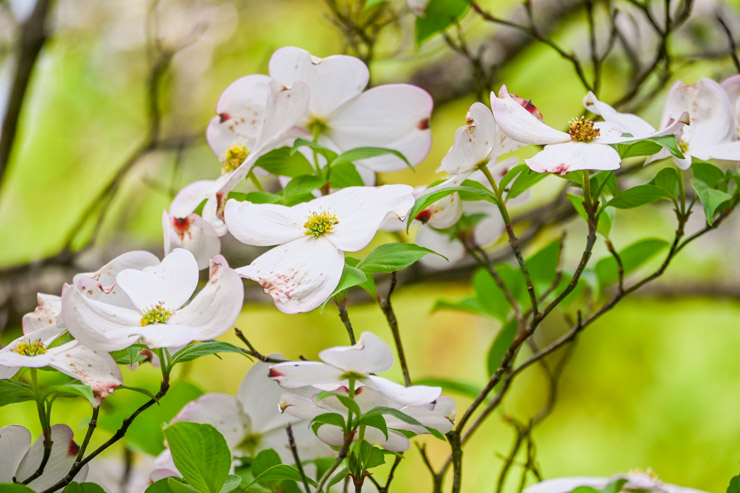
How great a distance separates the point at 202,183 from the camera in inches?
21.5

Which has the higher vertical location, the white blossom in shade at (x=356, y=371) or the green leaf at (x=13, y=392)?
the white blossom in shade at (x=356, y=371)

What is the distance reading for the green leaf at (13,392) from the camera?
382mm

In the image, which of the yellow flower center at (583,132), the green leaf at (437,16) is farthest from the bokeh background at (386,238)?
the yellow flower center at (583,132)

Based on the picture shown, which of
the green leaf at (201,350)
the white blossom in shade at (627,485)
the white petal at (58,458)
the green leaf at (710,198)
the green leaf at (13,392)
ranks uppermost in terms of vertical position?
the green leaf at (710,198)

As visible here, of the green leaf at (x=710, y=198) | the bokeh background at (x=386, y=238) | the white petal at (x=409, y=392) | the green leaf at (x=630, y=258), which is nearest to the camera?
the white petal at (x=409, y=392)

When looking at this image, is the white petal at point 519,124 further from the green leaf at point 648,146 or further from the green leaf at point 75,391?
the green leaf at point 75,391

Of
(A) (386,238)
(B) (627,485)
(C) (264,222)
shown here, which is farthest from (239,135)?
(A) (386,238)

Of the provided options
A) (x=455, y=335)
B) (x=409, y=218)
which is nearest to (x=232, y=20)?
(x=455, y=335)

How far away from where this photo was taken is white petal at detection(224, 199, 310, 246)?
41 centimetres

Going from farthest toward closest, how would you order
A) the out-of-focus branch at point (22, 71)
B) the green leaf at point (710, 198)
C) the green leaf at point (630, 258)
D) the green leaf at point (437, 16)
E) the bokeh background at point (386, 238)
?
the bokeh background at point (386, 238)
the out-of-focus branch at point (22, 71)
the green leaf at point (437, 16)
the green leaf at point (630, 258)
the green leaf at point (710, 198)

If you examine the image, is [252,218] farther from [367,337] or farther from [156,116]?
[156,116]

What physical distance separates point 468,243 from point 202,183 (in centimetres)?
23

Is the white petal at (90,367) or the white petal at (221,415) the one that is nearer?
the white petal at (90,367)

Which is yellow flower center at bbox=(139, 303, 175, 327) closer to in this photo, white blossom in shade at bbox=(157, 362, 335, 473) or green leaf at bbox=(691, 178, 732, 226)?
white blossom in shade at bbox=(157, 362, 335, 473)
